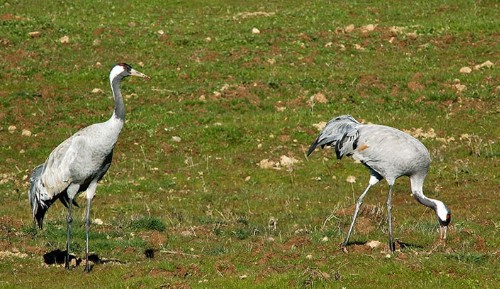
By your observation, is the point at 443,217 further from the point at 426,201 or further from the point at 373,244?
the point at 373,244

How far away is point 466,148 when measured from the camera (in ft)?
81.8

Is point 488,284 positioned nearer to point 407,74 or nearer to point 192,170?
point 192,170

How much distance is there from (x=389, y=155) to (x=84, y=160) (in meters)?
5.13

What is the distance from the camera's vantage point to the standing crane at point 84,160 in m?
15.3

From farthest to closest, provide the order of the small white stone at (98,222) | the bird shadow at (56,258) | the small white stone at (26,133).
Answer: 1. the small white stone at (26,133)
2. the small white stone at (98,222)
3. the bird shadow at (56,258)

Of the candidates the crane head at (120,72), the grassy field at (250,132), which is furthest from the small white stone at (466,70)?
the crane head at (120,72)

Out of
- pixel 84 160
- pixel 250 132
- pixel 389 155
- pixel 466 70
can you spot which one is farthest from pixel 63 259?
pixel 466 70

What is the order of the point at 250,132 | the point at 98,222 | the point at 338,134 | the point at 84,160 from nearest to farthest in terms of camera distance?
the point at 84,160
the point at 338,134
the point at 98,222
the point at 250,132

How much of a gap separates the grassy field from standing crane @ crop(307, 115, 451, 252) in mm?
678

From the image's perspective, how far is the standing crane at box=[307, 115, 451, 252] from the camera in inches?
633

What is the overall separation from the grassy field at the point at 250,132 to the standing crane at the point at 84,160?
3.47ft

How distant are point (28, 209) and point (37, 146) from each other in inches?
181

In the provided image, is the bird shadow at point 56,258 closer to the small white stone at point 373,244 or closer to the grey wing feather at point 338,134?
the grey wing feather at point 338,134

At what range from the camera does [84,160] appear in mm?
15320
